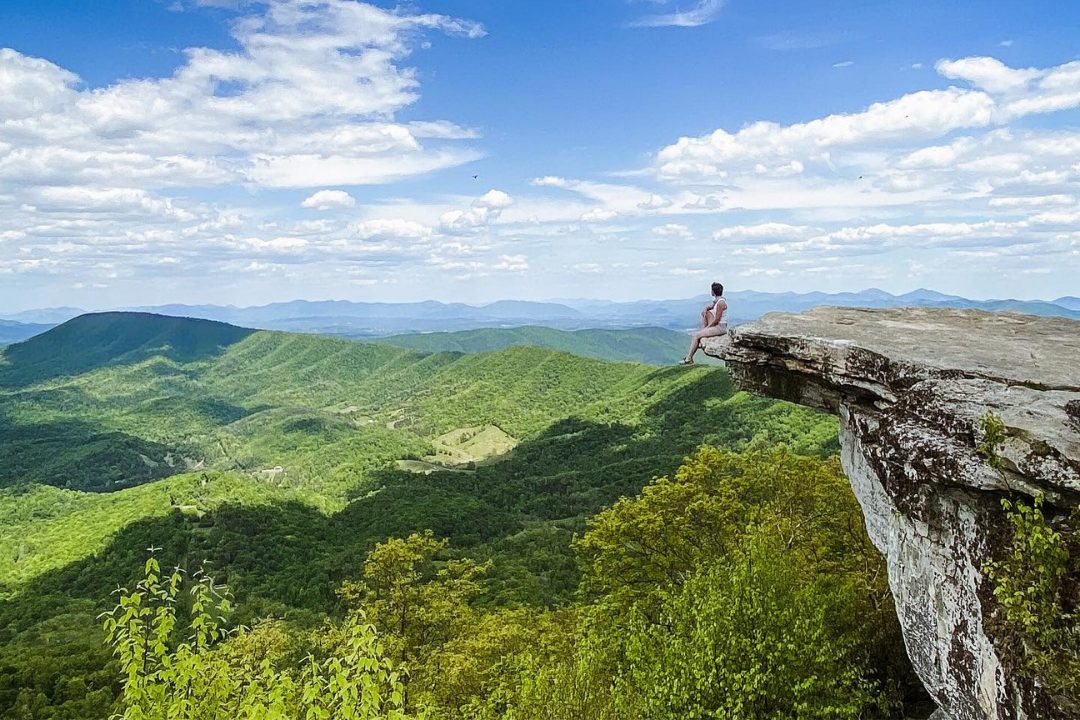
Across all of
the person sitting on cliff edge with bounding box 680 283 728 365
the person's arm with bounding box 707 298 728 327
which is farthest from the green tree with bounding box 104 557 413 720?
the person's arm with bounding box 707 298 728 327

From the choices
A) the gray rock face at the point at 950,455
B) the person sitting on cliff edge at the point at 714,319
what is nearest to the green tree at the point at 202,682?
the gray rock face at the point at 950,455

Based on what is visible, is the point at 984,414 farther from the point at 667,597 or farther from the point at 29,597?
the point at 29,597

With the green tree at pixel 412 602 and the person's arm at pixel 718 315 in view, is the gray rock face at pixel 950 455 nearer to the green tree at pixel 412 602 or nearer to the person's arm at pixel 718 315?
the person's arm at pixel 718 315

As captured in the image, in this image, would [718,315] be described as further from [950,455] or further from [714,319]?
[950,455]

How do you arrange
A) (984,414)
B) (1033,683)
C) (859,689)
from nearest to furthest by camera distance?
(1033,683) → (984,414) → (859,689)

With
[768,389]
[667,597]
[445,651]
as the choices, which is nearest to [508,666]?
[445,651]

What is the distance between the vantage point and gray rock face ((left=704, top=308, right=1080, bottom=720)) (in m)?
9.87

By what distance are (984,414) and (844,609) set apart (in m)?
9.42

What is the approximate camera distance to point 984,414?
10.6 metres

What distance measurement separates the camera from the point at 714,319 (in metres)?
19.7

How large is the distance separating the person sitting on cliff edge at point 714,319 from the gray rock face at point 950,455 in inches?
101

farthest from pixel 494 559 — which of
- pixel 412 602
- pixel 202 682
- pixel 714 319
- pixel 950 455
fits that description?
pixel 950 455

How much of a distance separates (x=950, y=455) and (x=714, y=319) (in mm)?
9632

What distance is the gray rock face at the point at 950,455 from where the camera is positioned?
9.87 meters
